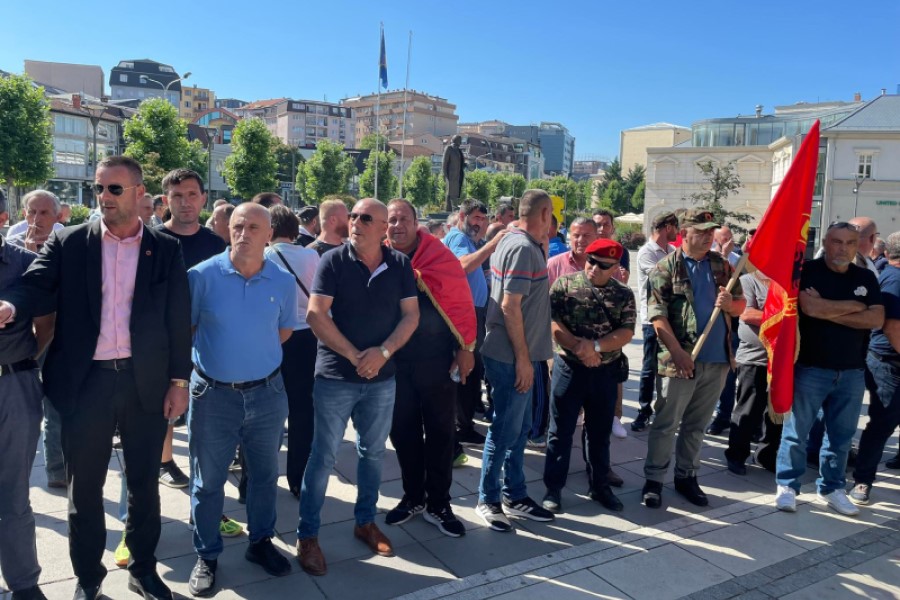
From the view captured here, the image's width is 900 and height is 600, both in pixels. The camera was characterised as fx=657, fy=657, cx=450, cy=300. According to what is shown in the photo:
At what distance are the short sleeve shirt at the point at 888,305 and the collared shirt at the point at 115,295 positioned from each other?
202 inches

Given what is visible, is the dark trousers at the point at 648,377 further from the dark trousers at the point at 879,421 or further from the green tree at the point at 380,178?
the green tree at the point at 380,178

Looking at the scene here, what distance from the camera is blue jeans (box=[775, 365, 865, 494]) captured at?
4859 mm

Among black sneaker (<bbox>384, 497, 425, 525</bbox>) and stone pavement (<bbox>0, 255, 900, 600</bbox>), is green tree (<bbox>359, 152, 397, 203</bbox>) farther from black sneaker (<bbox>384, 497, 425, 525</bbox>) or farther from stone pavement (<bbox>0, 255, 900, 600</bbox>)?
black sneaker (<bbox>384, 497, 425, 525</bbox>)

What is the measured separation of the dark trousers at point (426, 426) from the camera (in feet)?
13.7

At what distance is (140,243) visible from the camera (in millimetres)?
3240

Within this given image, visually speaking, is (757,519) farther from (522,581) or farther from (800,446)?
(522,581)

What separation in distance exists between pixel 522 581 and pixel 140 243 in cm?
273

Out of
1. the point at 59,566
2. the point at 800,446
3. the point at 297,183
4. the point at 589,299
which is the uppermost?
the point at 297,183

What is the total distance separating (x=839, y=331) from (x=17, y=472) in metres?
5.19

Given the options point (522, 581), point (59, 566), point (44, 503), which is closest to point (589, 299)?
point (522, 581)

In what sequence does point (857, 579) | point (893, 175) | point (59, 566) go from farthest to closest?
point (893, 175) < point (857, 579) < point (59, 566)

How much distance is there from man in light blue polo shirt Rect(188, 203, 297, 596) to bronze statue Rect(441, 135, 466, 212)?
704 cm

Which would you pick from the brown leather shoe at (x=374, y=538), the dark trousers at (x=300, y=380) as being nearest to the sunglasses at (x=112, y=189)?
the dark trousers at (x=300, y=380)

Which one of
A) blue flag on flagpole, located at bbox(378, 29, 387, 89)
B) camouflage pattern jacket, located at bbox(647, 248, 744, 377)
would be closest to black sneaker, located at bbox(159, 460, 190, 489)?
camouflage pattern jacket, located at bbox(647, 248, 744, 377)
